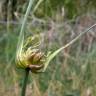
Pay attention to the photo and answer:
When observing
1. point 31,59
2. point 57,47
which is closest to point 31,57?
point 31,59

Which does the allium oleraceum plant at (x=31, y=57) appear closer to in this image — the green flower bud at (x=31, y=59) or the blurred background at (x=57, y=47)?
the green flower bud at (x=31, y=59)

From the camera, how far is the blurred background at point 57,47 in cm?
255

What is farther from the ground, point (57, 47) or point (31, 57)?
point (31, 57)

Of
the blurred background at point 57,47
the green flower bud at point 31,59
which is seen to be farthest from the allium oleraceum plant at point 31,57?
the blurred background at point 57,47

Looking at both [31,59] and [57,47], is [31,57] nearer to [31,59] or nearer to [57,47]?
[31,59]

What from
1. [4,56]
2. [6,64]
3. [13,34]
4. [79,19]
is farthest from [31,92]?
[79,19]

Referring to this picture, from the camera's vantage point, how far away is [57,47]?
3.33 meters

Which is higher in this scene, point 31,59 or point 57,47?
point 31,59

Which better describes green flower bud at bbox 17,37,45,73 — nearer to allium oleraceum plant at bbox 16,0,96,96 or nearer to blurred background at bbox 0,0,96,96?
allium oleraceum plant at bbox 16,0,96,96

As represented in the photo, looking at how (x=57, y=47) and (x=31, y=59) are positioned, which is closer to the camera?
(x=31, y=59)

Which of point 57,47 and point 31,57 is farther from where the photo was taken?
point 57,47

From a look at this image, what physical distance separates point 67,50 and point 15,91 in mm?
1177

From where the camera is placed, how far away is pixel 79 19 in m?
3.97

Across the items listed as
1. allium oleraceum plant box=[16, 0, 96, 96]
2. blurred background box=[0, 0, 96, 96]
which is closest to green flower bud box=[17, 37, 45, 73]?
allium oleraceum plant box=[16, 0, 96, 96]
